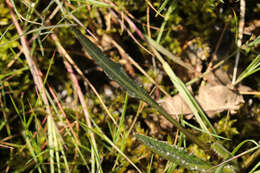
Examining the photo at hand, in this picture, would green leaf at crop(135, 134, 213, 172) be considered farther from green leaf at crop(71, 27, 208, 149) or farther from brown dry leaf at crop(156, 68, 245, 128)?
brown dry leaf at crop(156, 68, 245, 128)

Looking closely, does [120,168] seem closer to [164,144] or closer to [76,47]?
[164,144]

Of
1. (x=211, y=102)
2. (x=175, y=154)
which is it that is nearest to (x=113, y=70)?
(x=175, y=154)

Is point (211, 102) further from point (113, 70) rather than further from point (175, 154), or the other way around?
point (113, 70)

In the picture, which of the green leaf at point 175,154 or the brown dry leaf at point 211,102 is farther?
the brown dry leaf at point 211,102

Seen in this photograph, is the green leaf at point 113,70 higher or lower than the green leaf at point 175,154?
higher

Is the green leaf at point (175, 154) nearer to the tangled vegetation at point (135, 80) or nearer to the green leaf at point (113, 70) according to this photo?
the green leaf at point (113, 70)

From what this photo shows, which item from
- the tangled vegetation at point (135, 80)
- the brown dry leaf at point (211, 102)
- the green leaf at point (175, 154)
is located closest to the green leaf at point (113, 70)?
the green leaf at point (175, 154)

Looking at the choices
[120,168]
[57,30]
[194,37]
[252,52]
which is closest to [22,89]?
[57,30]

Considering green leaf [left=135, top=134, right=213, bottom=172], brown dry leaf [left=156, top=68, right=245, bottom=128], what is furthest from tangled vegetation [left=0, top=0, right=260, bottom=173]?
green leaf [left=135, top=134, right=213, bottom=172]

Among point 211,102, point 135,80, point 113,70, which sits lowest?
point 211,102
